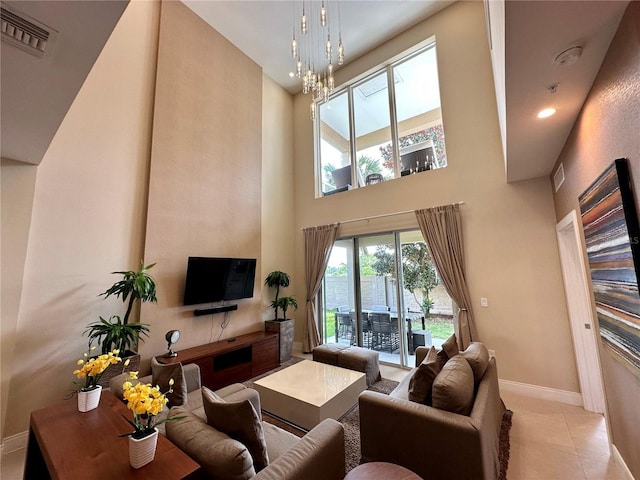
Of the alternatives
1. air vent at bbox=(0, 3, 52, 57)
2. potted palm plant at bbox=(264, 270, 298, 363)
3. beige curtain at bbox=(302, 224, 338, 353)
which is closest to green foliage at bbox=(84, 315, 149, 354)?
potted palm plant at bbox=(264, 270, 298, 363)

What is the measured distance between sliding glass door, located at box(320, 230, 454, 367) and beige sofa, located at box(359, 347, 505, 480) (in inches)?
89.6

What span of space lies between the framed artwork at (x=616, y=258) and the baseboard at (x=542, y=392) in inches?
70.8

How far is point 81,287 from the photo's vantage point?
326 centimetres

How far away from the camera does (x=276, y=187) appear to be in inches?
243

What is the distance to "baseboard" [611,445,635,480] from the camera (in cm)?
202

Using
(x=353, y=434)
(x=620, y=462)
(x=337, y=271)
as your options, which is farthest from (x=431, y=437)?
(x=337, y=271)

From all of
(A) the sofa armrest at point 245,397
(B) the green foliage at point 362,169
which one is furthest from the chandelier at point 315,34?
(A) the sofa armrest at point 245,397

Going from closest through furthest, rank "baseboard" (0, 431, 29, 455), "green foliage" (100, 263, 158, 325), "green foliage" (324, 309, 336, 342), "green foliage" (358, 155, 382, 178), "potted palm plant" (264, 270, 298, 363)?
"baseboard" (0, 431, 29, 455)
"green foliage" (100, 263, 158, 325)
"potted palm plant" (264, 270, 298, 363)
"green foliage" (358, 155, 382, 178)
"green foliage" (324, 309, 336, 342)

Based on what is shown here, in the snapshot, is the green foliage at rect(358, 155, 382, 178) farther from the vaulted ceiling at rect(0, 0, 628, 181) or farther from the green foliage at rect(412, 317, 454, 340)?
the green foliage at rect(412, 317, 454, 340)

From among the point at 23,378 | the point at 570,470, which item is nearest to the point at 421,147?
the point at 570,470

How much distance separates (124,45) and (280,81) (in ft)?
11.1

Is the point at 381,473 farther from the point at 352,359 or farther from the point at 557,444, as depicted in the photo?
the point at 352,359

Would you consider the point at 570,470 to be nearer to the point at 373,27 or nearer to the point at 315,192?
the point at 315,192

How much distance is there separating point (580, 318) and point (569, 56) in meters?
3.06
